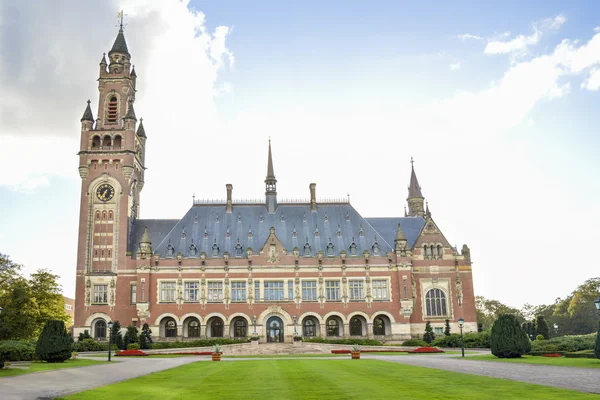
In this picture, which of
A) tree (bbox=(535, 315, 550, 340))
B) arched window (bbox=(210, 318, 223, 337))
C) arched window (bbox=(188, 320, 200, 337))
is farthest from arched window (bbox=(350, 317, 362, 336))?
tree (bbox=(535, 315, 550, 340))

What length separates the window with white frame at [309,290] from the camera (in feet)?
241

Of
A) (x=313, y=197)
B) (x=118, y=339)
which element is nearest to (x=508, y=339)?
(x=118, y=339)

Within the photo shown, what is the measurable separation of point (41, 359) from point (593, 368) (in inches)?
1402

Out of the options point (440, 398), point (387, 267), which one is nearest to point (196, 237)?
point (387, 267)

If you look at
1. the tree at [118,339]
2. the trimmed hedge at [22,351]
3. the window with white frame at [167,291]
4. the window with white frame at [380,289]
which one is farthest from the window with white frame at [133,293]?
the window with white frame at [380,289]

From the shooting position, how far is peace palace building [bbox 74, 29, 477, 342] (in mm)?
72125

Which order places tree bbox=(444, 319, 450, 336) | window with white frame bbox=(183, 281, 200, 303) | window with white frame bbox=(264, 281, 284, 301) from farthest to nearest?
1. window with white frame bbox=(264, 281, 284, 301)
2. window with white frame bbox=(183, 281, 200, 303)
3. tree bbox=(444, 319, 450, 336)

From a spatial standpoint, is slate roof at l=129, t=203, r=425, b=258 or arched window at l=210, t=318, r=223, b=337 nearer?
arched window at l=210, t=318, r=223, b=337

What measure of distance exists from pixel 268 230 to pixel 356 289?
14750 millimetres

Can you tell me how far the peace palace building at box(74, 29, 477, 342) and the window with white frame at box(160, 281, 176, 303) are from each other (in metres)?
0.13

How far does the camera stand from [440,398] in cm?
1739

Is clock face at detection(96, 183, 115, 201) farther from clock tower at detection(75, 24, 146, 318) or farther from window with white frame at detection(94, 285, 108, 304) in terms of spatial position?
window with white frame at detection(94, 285, 108, 304)

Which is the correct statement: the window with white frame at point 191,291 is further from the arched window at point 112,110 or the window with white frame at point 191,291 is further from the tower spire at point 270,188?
the arched window at point 112,110

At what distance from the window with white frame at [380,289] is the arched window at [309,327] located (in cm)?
900
